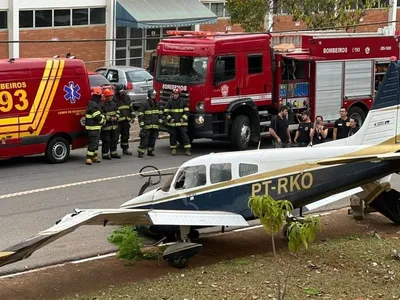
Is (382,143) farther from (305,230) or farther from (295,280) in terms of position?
(305,230)

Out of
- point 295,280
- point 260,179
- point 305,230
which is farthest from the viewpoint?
point 260,179

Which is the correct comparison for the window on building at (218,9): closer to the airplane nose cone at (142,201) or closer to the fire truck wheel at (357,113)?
the fire truck wheel at (357,113)

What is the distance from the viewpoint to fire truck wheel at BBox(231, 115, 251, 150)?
24.1 meters

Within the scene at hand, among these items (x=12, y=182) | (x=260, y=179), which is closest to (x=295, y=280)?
(x=260, y=179)

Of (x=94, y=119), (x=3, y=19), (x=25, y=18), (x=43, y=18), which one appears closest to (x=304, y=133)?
(x=94, y=119)

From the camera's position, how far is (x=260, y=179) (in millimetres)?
14727

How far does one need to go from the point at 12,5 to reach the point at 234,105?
Result: 1543cm

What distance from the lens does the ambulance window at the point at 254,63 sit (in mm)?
24188

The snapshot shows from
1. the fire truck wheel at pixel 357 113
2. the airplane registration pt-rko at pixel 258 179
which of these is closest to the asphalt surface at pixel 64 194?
the airplane registration pt-rko at pixel 258 179

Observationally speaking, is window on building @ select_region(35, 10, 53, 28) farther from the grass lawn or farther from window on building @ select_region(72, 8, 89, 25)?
the grass lawn

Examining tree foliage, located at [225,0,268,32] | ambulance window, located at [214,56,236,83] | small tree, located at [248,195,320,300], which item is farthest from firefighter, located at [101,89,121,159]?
tree foliage, located at [225,0,268,32]

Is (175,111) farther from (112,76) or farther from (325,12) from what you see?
(325,12)

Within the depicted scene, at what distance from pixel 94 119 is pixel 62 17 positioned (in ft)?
58.3

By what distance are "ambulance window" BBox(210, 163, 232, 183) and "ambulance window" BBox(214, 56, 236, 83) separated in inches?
352
